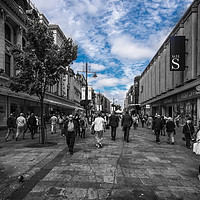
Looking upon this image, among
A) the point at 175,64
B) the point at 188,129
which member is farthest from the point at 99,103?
the point at 188,129

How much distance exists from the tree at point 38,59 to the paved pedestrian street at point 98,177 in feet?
12.5

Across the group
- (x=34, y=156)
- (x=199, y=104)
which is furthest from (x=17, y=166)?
(x=199, y=104)

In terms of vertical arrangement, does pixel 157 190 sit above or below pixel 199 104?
below

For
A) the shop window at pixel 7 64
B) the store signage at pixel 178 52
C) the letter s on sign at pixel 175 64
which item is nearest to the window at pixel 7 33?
the shop window at pixel 7 64

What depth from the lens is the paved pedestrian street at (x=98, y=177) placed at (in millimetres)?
3945

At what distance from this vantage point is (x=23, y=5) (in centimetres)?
2253

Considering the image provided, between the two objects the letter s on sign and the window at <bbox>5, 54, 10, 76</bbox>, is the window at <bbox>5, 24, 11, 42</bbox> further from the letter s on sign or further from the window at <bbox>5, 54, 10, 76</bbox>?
the letter s on sign

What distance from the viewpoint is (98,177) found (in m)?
4.95

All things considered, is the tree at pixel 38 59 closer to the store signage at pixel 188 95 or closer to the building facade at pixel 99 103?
the store signage at pixel 188 95

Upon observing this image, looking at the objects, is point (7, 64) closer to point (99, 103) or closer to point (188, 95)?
point (188, 95)

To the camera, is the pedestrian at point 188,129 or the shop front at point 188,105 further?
the shop front at point 188,105

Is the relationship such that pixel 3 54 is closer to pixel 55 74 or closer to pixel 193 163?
pixel 55 74

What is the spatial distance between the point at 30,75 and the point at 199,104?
15.9 meters

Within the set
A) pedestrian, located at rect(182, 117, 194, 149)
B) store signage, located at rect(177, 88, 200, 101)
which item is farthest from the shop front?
pedestrian, located at rect(182, 117, 194, 149)
